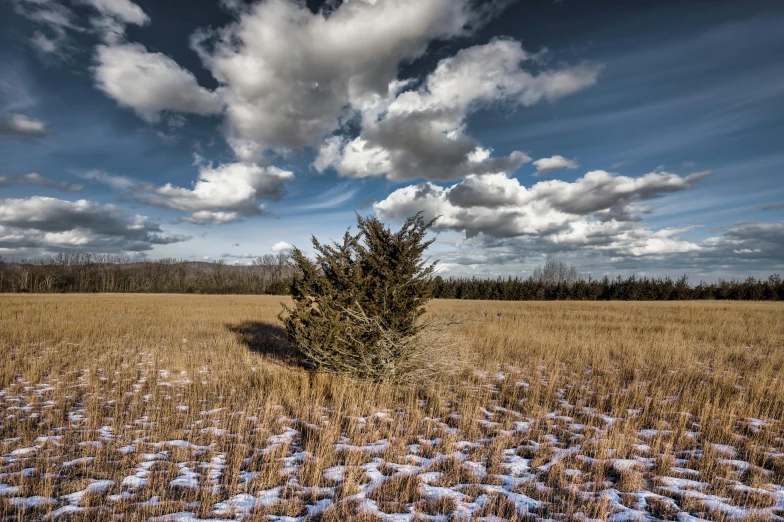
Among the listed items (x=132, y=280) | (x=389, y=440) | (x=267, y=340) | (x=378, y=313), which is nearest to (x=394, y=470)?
(x=389, y=440)

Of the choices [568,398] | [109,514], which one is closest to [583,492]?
[568,398]

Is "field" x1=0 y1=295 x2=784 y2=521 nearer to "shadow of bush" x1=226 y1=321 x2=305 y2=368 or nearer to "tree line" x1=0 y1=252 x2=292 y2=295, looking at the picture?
"shadow of bush" x1=226 y1=321 x2=305 y2=368

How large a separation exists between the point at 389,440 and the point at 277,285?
7531cm

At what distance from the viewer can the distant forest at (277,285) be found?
55312 mm

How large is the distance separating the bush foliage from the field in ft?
1.83

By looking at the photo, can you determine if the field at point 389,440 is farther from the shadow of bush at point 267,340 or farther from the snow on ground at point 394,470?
the shadow of bush at point 267,340

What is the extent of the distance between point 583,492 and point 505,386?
4213 mm

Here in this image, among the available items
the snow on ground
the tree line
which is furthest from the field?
the tree line

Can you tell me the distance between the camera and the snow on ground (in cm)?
348

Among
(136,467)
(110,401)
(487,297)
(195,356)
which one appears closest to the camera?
(136,467)

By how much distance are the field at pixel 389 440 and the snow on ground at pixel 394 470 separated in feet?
0.07

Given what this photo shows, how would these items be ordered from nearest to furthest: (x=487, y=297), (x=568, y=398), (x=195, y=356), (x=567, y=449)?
(x=567, y=449)
(x=568, y=398)
(x=195, y=356)
(x=487, y=297)

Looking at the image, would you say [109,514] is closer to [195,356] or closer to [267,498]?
[267,498]

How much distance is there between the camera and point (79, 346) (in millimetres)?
11758
